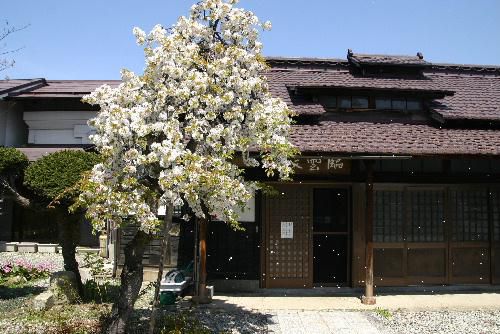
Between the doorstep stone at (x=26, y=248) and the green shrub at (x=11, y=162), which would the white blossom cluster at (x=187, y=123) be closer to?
the green shrub at (x=11, y=162)

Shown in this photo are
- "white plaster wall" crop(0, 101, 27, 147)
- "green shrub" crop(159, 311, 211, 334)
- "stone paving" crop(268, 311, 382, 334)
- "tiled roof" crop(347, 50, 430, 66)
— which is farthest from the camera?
"white plaster wall" crop(0, 101, 27, 147)

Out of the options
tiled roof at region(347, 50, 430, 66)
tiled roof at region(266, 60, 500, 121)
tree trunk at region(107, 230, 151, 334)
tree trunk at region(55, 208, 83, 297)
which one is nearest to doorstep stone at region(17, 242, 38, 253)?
tree trunk at region(55, 208, 83, 297)

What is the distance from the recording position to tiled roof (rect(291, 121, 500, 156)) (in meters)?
9.25

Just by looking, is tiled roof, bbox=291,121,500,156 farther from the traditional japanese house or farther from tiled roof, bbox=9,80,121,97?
tiled roof, bbox=9,80,121,97

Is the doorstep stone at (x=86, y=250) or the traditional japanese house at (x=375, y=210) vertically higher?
the traditional japanese house at (x=375, y=210)

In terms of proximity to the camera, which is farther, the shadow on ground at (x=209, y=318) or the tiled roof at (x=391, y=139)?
the tiled roof at (x=391, y=139)

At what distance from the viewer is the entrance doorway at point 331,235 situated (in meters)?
11.0

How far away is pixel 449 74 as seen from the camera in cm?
1448

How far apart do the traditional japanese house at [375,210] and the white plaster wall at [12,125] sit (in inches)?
442

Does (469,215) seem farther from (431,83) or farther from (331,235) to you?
(431,83)

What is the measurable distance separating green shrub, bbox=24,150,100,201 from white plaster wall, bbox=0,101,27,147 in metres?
12.0

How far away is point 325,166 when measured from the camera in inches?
404

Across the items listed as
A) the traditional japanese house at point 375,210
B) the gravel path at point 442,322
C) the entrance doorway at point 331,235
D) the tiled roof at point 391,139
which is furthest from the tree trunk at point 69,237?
the gravel path at point 442,322

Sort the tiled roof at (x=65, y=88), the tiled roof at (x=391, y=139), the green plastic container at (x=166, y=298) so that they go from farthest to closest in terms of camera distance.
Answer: the tiled roof at (x=65, y=88), the tiled roof at (x=391, y=139), the green plastic container at (x=166, y=298)
